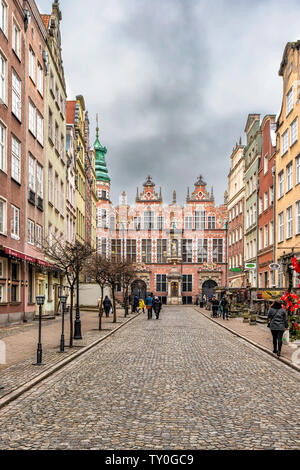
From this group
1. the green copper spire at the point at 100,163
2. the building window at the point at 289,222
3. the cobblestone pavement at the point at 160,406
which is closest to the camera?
the cobblestone pavement at the point at 160,406

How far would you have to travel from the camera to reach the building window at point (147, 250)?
→ 3204 inches

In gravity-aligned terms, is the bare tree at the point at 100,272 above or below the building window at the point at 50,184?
below

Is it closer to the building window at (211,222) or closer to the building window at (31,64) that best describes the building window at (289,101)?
the building window at (31,64)

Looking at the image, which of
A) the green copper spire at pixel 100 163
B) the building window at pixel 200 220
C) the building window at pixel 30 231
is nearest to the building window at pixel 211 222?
the building window at pixel 200 220

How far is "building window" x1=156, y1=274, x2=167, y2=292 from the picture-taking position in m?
80.0

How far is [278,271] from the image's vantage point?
129ft

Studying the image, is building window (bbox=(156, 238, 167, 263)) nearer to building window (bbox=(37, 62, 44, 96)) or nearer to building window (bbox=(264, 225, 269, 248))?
building window (bbox=(264, 225, 269, 248))

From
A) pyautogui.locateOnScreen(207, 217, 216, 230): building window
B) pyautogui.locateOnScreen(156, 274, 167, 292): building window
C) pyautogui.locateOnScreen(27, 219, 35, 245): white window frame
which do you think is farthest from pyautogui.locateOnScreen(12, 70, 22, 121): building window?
pyautogui.locateOnScreen(207, 217, 216, 230): building window

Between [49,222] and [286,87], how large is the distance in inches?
696

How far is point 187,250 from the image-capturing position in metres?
81.6

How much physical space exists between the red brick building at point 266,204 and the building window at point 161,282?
33744 millimetres

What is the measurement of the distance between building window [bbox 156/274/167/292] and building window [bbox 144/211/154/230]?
7.17 metres

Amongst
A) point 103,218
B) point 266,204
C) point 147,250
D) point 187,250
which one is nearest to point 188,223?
point 187,250

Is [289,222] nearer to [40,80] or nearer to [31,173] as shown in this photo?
[31,173]
